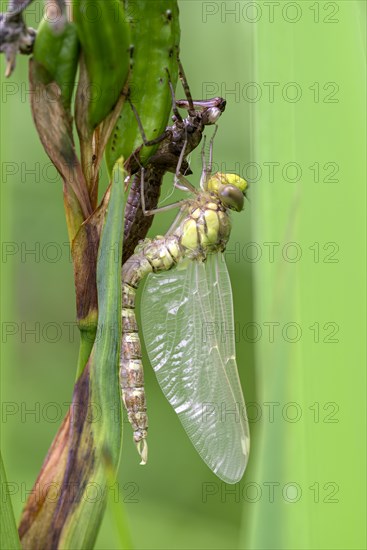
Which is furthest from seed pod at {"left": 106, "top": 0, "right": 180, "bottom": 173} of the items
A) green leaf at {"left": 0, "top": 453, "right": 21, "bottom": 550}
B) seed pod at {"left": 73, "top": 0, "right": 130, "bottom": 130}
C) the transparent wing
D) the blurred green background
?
the transparent wing

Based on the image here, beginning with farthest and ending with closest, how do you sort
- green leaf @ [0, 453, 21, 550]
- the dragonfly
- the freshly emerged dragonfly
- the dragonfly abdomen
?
the freshly emerged dragonfly, the dragonfly abdomen, the dragonfly, green leaf @ [0, 453, 21, 550]

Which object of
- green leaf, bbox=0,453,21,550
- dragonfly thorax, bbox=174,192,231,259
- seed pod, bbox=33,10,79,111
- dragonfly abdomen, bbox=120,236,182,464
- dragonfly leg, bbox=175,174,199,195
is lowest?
green leaf, bbox=0,453,21,550

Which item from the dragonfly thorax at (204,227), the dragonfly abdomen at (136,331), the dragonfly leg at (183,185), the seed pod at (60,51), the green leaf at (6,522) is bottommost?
the green leaf at (6,522)

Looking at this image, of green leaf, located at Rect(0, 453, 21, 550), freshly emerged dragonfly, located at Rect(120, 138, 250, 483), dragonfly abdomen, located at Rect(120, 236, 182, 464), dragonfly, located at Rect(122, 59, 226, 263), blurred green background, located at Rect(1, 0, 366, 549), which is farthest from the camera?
freshly emerged dragonfly, located at Rect(120, 138, 250, 483)

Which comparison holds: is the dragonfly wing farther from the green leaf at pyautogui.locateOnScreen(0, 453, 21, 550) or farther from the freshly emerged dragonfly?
the green leaf at pyautogui.locateOnScreen(0, 453, 21, 550)

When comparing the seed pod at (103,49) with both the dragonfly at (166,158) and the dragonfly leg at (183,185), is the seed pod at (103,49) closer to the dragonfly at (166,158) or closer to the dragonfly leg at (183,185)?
the dragonfly at (166,158)

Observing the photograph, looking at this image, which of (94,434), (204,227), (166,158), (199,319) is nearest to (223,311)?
(199,319)

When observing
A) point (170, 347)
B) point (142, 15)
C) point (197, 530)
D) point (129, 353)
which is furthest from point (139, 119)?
point (197, 530)

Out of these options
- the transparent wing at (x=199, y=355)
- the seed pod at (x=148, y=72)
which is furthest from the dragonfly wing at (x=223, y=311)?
the seed pod at (x=148, y=72)
